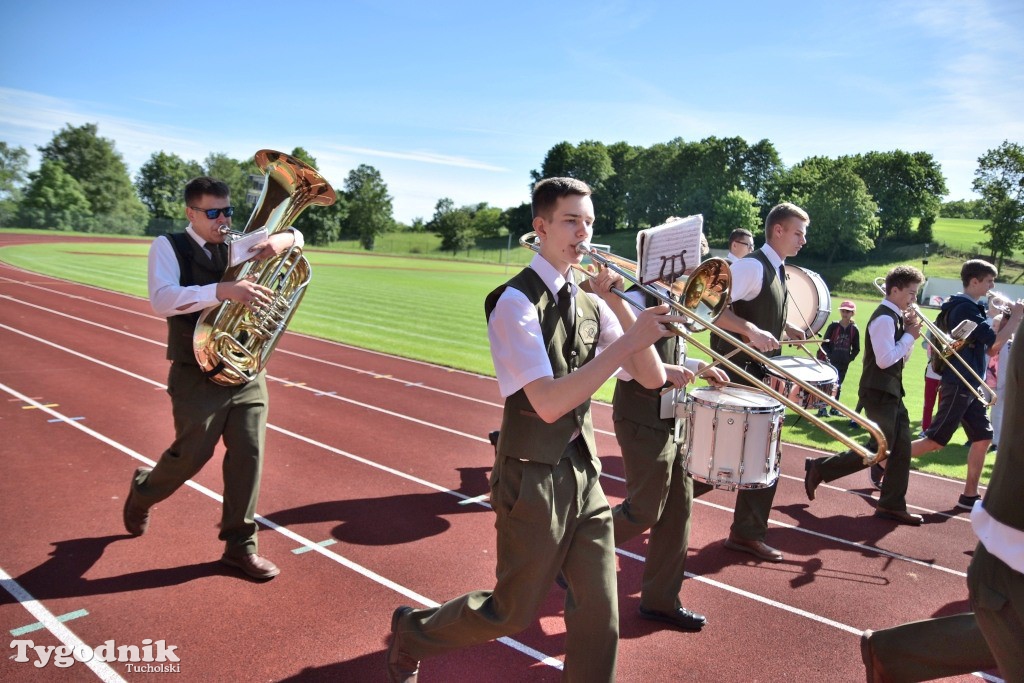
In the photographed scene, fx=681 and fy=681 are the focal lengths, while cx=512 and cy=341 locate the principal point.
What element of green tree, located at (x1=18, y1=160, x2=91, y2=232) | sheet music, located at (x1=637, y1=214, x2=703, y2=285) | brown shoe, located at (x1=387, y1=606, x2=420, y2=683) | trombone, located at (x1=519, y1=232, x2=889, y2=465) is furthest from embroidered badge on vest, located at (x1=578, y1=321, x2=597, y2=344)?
green tree, located at (x1=18, y1=160, x2=91, y2=232)

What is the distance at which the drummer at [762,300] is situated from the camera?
498 centimetres

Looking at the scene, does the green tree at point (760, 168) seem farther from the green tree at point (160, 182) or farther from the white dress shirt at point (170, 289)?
the white dress shirt at point (170, 289)

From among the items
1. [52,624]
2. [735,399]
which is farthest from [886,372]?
[52,624]

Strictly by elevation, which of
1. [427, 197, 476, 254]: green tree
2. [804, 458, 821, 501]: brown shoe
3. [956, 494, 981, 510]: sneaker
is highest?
[427, 197, 476, 254]: green tree

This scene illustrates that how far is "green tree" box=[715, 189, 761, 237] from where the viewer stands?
73.6 meters

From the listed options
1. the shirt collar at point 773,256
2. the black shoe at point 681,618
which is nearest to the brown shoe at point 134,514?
the black shoe at point 681,618

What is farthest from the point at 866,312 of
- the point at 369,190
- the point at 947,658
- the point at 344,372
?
the point at 369,190

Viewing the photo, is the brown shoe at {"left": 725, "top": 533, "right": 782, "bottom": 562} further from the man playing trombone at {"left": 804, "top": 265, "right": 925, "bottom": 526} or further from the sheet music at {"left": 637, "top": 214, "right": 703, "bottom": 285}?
the sheet music at {"left": 637, "top": 214, "right": 703, "bottom": 285}

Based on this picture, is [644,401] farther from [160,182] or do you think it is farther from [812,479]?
[160,182]

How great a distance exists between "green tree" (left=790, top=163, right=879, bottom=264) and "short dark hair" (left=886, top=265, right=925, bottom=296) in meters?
65.8

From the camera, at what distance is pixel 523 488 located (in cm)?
275

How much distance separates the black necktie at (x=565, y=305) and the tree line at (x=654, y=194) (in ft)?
232

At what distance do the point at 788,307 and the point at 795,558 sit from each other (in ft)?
6.54

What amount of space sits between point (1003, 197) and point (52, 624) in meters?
79.9
